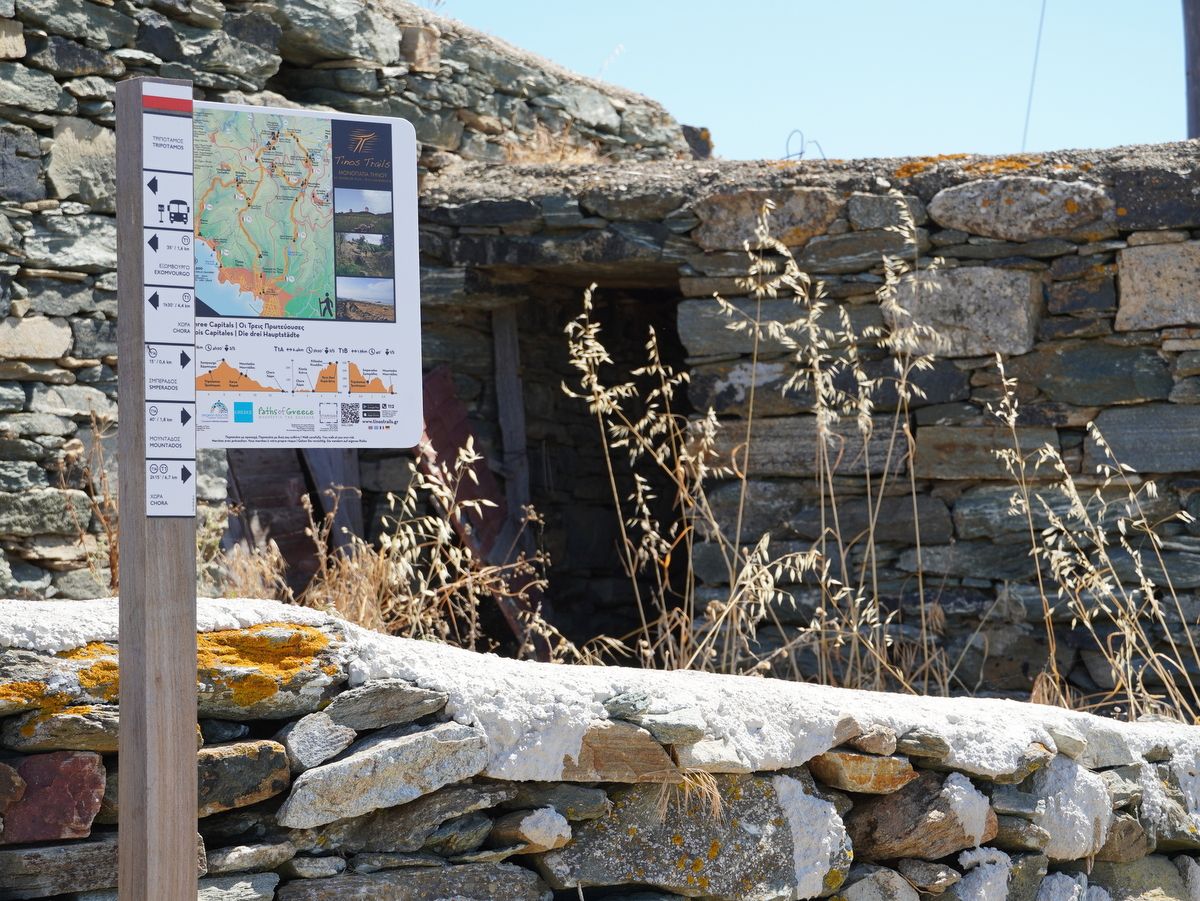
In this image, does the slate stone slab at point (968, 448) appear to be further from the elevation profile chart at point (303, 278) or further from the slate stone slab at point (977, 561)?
the elevation profile chart at point (303, 278)

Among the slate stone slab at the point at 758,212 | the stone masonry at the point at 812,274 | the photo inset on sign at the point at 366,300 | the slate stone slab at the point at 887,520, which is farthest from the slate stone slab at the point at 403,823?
the slate stone slab at the point at 758,212

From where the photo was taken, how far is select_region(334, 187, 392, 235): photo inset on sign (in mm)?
2330

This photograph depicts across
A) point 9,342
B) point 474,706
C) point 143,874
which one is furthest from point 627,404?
point 143,874

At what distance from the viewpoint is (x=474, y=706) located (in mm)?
2477

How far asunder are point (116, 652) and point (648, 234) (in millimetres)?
3500

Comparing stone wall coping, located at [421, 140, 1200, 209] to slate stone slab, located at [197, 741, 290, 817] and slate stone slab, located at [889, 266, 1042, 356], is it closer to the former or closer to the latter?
slate stone slab, located at [889, 266, 1042, 356]

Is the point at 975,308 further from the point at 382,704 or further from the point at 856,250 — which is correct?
the point at 382,704

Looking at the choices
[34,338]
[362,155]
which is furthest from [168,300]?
[34,338]

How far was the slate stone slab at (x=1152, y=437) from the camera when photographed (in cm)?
484

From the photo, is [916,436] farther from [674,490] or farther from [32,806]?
[32,806]

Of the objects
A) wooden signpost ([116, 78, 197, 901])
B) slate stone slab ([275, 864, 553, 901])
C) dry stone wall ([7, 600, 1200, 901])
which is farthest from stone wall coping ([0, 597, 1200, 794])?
wooden signpost ([116, 78, 197, 901])

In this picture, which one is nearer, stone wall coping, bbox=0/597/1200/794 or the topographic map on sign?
the topographic map on sign

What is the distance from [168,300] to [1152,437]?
3.89 m

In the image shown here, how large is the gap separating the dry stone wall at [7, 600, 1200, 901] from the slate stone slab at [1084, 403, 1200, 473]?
2.07 metres
